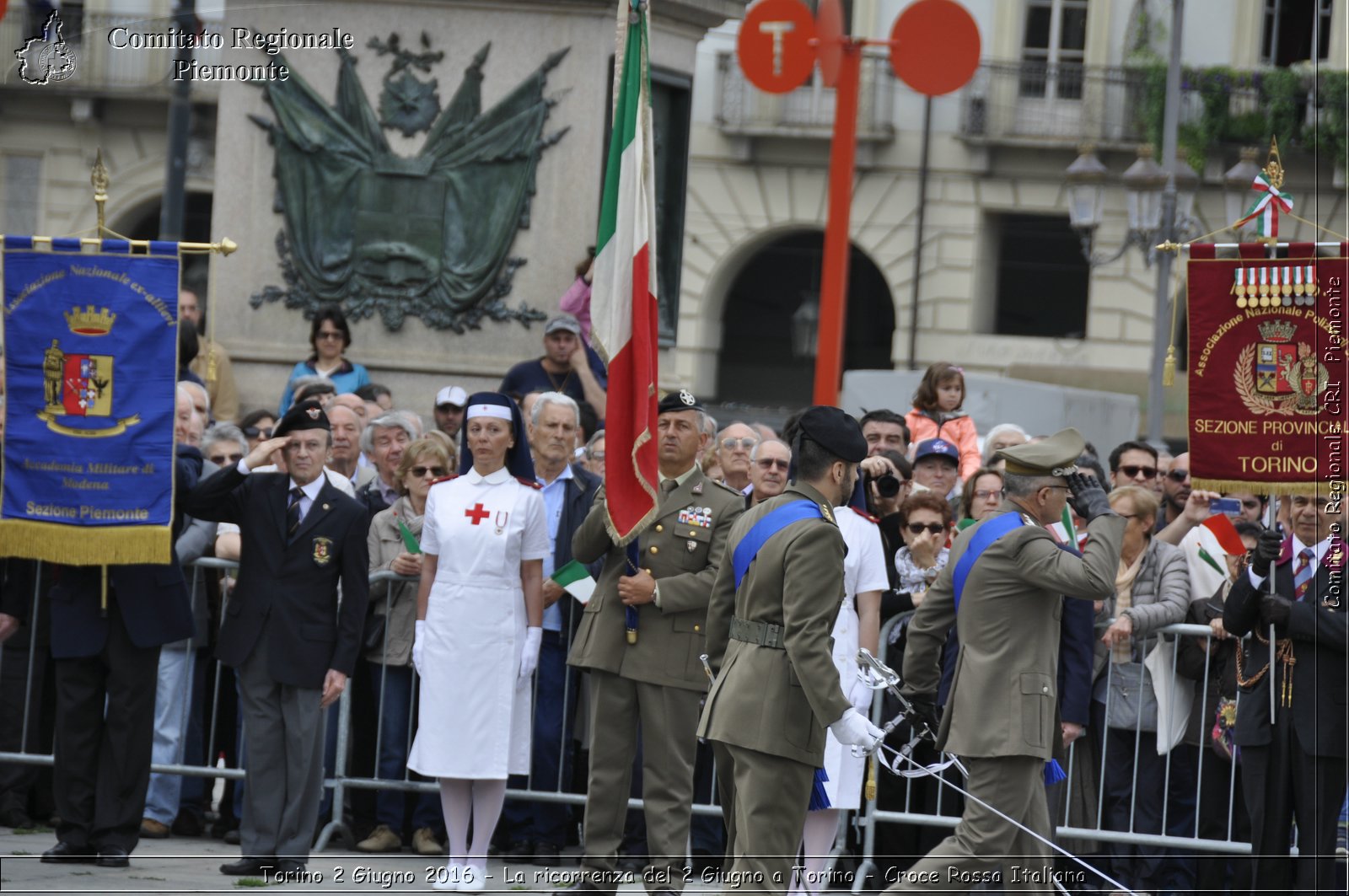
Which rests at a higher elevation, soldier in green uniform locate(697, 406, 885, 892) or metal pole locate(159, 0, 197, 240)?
metal pole locate(159, 0, 197, 240)

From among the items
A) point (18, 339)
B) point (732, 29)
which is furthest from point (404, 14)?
point (732, 29)

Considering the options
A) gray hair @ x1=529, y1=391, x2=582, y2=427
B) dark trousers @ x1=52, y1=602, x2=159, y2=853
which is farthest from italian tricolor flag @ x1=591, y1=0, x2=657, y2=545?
dark trousers @ x1=52, y1=602, x2=159, y2=853

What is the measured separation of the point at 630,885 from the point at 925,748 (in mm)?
1542

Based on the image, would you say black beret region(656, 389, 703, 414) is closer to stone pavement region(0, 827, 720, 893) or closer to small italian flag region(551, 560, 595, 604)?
small italian flag region(551, 560, 595, 604)

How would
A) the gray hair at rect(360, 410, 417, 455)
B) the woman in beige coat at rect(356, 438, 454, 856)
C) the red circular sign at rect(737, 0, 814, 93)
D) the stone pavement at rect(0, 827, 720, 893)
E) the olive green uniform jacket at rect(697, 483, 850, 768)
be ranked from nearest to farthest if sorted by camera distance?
the olive green uniform jacket at rect(697, 483, 850, 768) → the stone pavement at rect(0, 827, 720, 893) → the woman in beige coat at rect(356, 438, 454, 856) → the gray hair at rect(360, 410, 417, 455) → the red circular sign at rect(737, 0, 814, 93)

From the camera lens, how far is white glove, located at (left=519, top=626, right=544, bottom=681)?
341 inches

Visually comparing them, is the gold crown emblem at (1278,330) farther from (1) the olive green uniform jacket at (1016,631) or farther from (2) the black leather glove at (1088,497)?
(1) the olive green uniform jacket at (1016,631)

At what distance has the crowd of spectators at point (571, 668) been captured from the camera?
30.0 ft

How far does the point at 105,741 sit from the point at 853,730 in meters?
3.53

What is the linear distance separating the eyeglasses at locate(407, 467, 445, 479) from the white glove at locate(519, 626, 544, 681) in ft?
3.98

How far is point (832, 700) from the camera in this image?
6.53m

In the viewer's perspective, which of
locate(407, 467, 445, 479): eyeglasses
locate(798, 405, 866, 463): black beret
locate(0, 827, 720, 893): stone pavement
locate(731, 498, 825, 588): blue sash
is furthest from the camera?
locate(407, 467, 445, 479): eyeglasses

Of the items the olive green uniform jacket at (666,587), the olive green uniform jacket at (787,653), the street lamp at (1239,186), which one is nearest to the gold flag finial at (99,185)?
the olive green uniform jacket at (666,587)

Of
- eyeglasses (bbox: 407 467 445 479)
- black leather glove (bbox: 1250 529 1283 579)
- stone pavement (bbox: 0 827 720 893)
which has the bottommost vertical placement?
stone pavement (bbox: 0 827 720 893)
